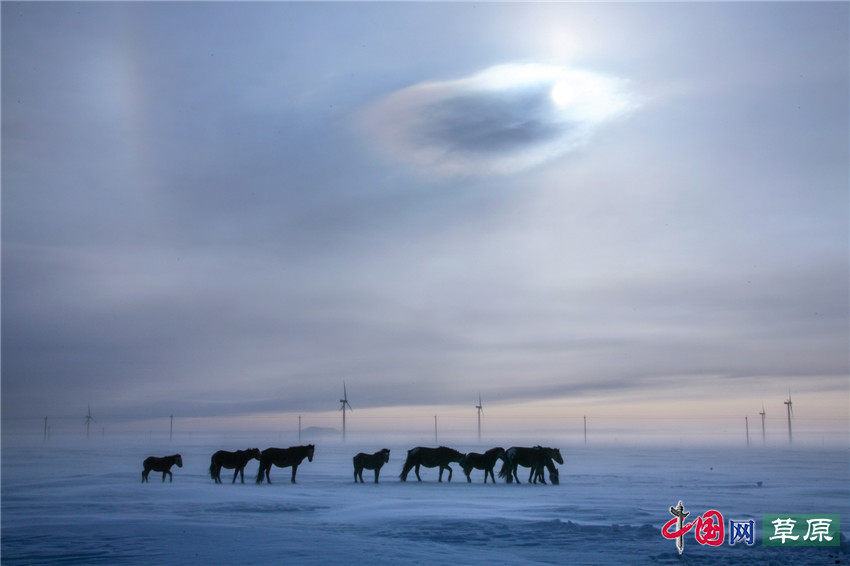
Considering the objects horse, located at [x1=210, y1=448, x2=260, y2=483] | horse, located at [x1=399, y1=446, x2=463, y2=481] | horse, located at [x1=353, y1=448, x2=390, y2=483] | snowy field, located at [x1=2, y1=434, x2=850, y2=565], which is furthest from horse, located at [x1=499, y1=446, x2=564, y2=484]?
horse, located at [x1=210, y1=448, x2=260, y2=483]

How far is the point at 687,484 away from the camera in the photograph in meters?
33.6

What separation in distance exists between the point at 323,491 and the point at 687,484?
16365mm

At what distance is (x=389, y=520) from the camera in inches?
866

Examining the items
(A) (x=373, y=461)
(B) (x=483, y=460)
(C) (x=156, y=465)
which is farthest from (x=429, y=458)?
(C) (x=156, y=465)

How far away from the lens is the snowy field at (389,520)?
1683cm

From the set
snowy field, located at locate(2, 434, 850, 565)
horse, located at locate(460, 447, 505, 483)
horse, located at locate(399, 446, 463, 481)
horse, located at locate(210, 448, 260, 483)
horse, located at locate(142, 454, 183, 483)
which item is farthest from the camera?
horse, located at locate(399, 446, 463, 481)

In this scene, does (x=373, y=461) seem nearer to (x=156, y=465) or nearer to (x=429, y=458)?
(x=429, y=458)

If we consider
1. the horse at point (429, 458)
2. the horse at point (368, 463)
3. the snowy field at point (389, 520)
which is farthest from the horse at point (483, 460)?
the horse at point (368, 463)

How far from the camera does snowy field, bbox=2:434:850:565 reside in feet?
55.2

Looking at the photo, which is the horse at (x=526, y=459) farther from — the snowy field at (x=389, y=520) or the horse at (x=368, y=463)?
the horse at (x=368, y=463)

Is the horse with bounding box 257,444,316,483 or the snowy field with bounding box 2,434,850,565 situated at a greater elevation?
the horse with bounding box 257,444,316,483

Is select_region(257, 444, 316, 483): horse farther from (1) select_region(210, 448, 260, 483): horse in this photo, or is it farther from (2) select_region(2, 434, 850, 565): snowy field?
Result: (2) select_region(2, 434, 850, 565): snowy field

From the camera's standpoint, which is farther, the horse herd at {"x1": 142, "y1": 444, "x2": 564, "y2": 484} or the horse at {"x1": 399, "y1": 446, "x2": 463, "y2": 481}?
the horse at {"x1": 399, "y1": 446, "x2": 463, "y2": 481}

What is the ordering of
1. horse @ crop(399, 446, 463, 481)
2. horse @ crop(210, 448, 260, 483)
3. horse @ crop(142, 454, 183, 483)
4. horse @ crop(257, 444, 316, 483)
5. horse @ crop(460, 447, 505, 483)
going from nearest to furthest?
horse @ crop(142, 454, 183, 483) → horse @ crop(257, 444, 316, 483) → horse @ crop(210, 448, 260, 483) → horse @ crop(460, 447, 505, 483) → horse @ crop(399, 446, 463, 481)
